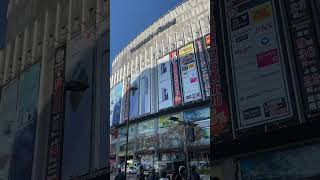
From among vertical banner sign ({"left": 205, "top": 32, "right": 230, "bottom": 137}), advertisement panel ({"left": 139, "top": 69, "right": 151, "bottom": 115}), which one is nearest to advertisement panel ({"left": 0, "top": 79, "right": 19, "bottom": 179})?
vertical banner sign ({"left": 205, "top": 32, "right": 230, "bottom": 137})

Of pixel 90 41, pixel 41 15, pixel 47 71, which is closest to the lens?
pixel 90 41

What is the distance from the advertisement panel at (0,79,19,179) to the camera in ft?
12.2

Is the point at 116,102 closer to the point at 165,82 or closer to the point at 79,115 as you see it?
the point at 165,82

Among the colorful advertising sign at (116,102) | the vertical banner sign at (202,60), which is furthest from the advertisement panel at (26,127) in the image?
the colorful advertising sign at (116,102)

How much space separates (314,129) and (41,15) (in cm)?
272

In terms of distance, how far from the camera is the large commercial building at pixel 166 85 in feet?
66.4

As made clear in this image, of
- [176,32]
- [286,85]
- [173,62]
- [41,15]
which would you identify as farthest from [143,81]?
[286,85]

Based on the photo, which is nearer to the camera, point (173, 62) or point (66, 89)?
point (66, 89)

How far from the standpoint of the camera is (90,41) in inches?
117

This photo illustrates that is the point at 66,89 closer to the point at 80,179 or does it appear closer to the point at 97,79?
the point at 97,79

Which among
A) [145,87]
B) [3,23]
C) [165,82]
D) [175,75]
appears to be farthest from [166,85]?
[3,23]

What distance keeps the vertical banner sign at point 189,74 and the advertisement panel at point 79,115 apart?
17.5 m

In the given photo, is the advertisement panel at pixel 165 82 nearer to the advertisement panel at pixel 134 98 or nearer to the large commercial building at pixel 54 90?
the advertisement panel at pixel 134 98

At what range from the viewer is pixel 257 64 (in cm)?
206
